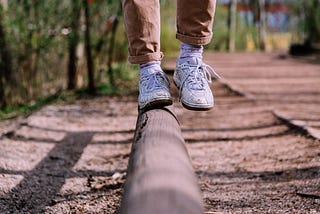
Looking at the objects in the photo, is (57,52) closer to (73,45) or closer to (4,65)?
(73,45)

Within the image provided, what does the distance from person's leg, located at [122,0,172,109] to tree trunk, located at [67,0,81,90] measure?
3.67 m

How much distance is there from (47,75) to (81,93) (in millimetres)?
1023

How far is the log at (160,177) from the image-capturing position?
100 cm

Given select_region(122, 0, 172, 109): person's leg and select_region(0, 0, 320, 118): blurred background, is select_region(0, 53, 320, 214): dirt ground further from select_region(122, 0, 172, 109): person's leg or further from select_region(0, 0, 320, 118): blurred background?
select_region(0, 0, 320, 118): blurred background

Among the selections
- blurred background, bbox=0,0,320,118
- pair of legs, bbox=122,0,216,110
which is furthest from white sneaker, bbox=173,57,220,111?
blurred background, bbox=0,0,320,118

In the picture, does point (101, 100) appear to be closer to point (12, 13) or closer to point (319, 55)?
point (12, 13)

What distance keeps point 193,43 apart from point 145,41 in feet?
0.70

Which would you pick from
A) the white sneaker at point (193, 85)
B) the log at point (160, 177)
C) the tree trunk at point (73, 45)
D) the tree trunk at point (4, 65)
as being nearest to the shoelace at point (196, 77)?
the white sneaker at point (193, 85)

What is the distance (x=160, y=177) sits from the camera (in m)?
1.13

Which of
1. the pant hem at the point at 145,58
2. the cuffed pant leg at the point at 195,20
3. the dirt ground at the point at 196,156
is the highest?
the cuffed pant leg at the point at 195,20

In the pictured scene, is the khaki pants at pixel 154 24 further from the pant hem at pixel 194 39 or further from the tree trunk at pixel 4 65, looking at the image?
the tree trunk at pixel 4 65

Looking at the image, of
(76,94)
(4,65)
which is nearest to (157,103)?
(4,65)

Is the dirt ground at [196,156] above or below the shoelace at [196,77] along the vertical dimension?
below

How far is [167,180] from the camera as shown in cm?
112
